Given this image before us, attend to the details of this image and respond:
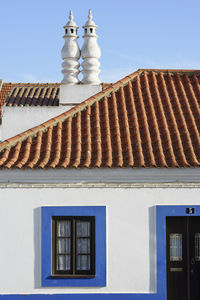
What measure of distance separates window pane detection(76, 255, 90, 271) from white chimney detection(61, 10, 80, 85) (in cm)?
545

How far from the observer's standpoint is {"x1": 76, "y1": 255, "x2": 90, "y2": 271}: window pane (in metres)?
11.3

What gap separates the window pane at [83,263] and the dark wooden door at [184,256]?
1.61 metres

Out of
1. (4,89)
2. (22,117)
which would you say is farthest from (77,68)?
(4,89)

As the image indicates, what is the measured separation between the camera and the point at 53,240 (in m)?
11.3

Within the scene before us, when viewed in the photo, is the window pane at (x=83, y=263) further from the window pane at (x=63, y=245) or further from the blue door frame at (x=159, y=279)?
the blue door frame at (x=159, y=279)

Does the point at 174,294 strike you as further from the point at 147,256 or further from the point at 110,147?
the point at 110,147

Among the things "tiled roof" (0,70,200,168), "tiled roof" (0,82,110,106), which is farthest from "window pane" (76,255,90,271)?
"tiled roof" (0,82,110,106)

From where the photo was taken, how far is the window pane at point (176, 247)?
11.5 meters

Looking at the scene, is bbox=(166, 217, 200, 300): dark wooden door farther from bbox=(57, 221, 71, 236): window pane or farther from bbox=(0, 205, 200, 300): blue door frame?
bbox=(57, 221, 71, 236): window pane

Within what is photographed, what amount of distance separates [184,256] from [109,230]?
1631 mm

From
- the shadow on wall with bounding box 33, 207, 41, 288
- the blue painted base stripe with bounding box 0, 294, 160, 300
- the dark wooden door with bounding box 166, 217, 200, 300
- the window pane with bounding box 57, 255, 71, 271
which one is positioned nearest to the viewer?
the blue painted base stripe with bounding box 0, 294, 160, 300

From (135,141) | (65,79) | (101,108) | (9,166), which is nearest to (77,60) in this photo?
(65,79)

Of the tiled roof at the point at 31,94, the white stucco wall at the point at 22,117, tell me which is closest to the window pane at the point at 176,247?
the white stucco wall at the point at 22,117

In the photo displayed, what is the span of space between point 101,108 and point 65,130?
1212mm
